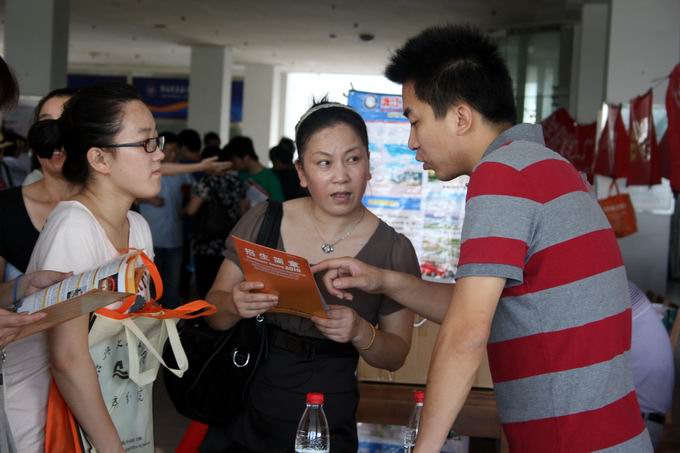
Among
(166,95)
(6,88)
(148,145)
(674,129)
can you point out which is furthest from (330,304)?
(166,95)

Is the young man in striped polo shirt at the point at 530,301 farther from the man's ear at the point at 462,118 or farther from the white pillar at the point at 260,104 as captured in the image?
the white pillar at the point at 260,104

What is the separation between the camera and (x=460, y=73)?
1.68m

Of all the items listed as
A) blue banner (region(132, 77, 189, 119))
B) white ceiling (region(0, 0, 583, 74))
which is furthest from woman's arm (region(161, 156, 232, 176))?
blue banner (region(132, 77, 189, 119))

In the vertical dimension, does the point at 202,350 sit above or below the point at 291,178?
below

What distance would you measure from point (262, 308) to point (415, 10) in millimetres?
9675

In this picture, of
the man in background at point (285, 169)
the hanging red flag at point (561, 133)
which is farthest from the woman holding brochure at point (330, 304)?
the hanging red flag at point (561, 133)

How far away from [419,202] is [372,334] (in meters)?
1.99

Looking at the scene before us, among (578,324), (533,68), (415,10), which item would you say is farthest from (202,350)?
(533,68)

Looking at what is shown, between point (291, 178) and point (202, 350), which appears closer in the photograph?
point (202, 350)

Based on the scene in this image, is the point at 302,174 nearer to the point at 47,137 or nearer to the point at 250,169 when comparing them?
the point at 47,137

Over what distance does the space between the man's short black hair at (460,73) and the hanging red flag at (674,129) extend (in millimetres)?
3885

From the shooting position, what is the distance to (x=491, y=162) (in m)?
1.52

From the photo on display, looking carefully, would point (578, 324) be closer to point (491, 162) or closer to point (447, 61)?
point (491, 162)

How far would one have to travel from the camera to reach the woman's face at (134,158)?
1.96 metres
